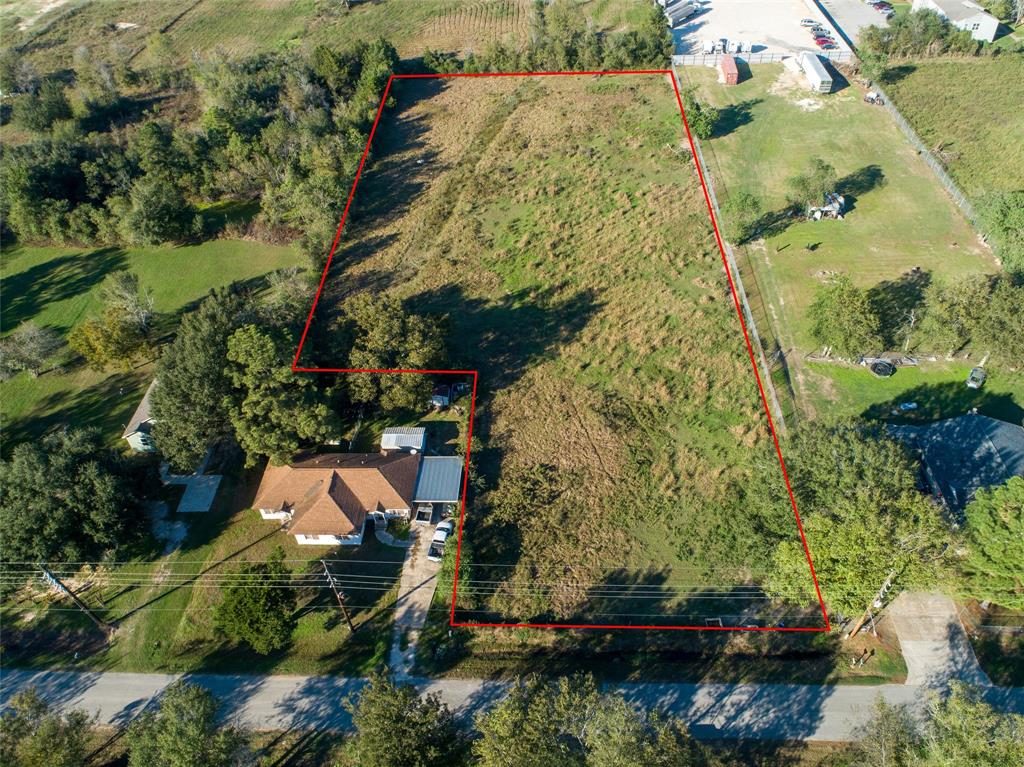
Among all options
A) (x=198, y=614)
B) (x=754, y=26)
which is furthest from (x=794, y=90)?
(x=198, y=614)

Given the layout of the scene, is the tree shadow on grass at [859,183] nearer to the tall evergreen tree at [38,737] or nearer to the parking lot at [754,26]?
the parking lot at [754,26]

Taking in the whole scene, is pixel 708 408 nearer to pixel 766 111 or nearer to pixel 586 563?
pixel 586 563

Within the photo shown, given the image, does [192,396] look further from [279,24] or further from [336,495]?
[279,24]

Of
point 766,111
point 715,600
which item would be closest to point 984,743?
point 715,600

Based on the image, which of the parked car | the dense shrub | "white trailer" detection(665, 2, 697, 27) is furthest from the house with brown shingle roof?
the dense shrub

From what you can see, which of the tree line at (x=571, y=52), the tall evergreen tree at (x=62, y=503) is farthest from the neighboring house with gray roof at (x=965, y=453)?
the tree line at (x=571, y=52)

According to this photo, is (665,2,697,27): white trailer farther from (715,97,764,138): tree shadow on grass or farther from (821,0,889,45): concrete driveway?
(715,97,764,138): tree shadow on grass
